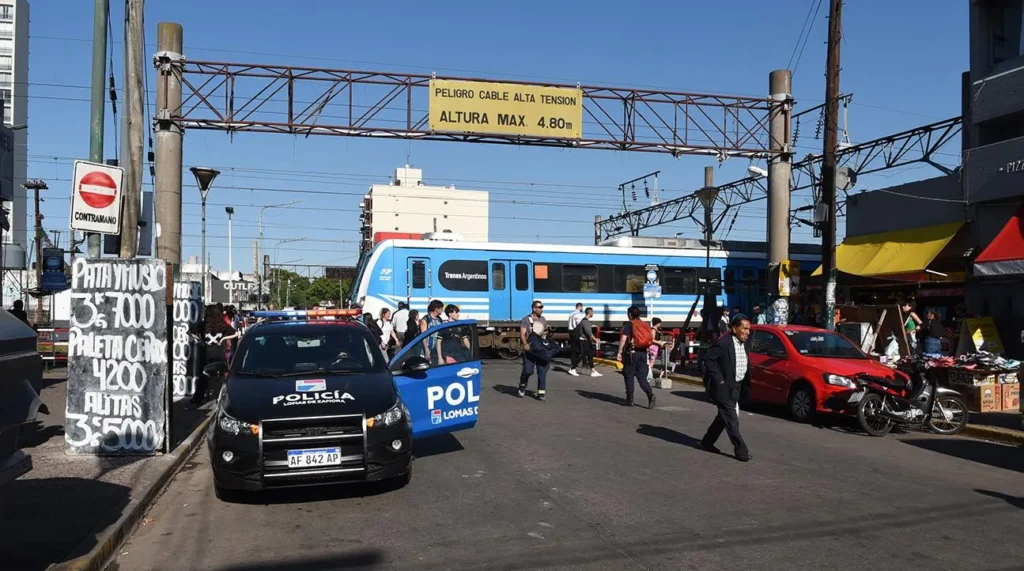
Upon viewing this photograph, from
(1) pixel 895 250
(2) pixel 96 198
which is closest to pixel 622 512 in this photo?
(2) pixel 96 198

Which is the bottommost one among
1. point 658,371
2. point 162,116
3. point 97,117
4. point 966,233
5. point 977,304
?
point 658,371

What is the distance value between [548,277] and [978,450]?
16079 millimetres

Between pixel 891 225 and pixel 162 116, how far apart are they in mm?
18843

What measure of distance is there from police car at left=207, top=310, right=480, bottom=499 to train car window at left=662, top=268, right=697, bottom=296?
62.9 ft

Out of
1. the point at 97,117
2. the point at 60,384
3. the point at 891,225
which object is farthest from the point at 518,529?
the point at 891,225

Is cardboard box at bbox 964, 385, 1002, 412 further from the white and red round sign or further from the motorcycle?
the white and red round sign

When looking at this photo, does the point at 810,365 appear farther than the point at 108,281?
Yes

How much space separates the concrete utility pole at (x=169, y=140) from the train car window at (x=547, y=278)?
35.0ft

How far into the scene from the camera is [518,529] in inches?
264

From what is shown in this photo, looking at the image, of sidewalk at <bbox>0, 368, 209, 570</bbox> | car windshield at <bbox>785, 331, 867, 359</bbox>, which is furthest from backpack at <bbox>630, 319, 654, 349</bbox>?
sidewalk at <bbox>0, 368, 209, 570</bbox>

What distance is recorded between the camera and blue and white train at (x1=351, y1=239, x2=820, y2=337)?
80.4 ft

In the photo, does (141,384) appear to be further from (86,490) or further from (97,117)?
(97,117)

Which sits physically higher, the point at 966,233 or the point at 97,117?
the point at 97,117

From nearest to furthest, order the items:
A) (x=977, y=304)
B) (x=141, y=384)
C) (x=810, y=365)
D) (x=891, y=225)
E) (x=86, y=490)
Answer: (x=86, y=490)
(x=141, y=384)
(x=810, y=365)
(x=977, y=304)
(x=891, y=225)
